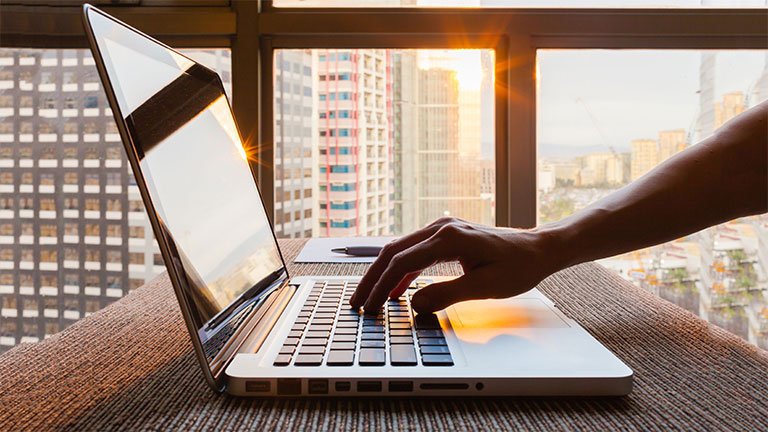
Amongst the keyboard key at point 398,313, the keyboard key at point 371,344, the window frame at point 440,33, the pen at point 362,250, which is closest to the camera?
the keyboard key at point 371,344

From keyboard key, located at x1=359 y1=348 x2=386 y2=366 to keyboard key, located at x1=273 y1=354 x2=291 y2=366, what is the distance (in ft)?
0.19

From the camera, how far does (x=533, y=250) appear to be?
1.85 feet

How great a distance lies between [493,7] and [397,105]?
43 cm

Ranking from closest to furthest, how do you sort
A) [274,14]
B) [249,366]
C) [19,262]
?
1. [249,366]
2. [274,14]
3. [19,262]

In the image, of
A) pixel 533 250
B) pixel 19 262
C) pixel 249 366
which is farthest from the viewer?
pixel 19 262

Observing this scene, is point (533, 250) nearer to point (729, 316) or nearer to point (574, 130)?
point (574, 130)

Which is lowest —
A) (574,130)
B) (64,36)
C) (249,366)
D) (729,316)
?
(729,316)

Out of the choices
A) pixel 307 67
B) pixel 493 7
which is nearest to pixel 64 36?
pixel 307 67

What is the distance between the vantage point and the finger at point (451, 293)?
1.71 feet

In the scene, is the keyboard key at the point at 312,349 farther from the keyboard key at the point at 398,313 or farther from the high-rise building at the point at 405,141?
the high-rise building at the point at 405,141

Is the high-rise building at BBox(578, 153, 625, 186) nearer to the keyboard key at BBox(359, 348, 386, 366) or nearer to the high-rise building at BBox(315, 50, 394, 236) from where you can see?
the high-rise building at BBox(315, 50, 394, 236)

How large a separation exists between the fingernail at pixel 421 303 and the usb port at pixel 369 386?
0.53 ft

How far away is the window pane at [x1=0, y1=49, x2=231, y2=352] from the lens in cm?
173

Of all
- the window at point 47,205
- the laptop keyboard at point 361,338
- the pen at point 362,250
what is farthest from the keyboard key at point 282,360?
the window at point 47,205
